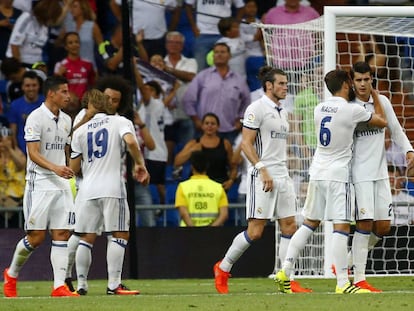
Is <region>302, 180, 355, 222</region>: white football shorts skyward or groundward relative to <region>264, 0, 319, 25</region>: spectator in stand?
groundward

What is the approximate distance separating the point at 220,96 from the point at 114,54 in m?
1.64

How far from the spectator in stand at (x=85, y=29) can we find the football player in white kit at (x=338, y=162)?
725cm

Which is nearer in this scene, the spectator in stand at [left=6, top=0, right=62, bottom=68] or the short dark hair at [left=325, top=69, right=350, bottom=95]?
the short dark hair at [left=325, top=69, right=350, bottom=95]

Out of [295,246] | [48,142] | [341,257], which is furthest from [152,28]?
[341,257]

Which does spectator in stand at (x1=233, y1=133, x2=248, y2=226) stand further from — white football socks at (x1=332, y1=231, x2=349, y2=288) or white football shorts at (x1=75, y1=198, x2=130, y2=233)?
white football socks at (x1=332, y1=231, x2=349, y2=288)

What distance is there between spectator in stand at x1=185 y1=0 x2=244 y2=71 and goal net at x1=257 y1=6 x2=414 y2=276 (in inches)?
62.9

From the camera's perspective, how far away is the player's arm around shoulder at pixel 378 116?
12352 mm

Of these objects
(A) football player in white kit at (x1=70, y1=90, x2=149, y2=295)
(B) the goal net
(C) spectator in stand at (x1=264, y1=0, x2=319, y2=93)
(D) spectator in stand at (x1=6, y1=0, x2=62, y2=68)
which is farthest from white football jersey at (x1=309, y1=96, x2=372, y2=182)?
(D) spectator in stand at (x1=6, y1=0, x2=62, y2=68)

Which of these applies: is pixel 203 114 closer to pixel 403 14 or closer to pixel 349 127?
pixel 403 14

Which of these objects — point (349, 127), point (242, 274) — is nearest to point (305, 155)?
point (242, 274)

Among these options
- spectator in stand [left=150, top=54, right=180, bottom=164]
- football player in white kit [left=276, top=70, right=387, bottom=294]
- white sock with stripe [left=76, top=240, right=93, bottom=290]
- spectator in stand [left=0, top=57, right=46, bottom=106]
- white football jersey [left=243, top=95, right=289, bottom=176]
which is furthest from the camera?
spectator in stand [left=150, top=54, right=180, bottom=164]

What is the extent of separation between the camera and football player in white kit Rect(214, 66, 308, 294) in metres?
13.4

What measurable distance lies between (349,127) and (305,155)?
4.95 metres

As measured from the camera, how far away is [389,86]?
1762 cm
